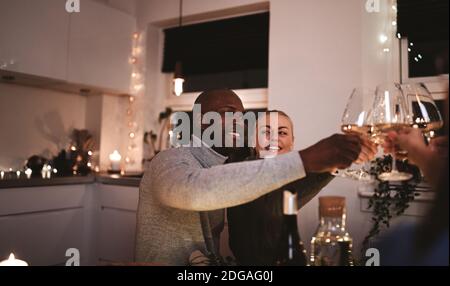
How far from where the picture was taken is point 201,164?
3.20 feet

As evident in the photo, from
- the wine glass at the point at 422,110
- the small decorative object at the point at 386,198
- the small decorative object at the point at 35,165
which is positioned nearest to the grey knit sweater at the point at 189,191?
the wine glass at the point at 422,110

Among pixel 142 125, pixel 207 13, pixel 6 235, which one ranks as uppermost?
pixel 207 13

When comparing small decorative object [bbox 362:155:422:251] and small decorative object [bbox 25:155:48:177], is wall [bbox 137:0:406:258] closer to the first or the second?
small decorative object [bbox 362:155:422:251]

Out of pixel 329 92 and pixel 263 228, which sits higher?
pixel 329 92

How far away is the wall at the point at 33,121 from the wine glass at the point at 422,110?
2.53 meters

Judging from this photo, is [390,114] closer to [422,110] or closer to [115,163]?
[422,110]

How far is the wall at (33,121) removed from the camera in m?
2.55

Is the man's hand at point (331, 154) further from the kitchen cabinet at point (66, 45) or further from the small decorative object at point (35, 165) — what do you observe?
the small decorative object at point (35, 165)

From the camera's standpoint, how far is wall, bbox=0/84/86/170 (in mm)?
2547

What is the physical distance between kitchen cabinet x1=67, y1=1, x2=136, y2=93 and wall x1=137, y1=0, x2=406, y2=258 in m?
1.16

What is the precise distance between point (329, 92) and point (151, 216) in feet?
4.81
